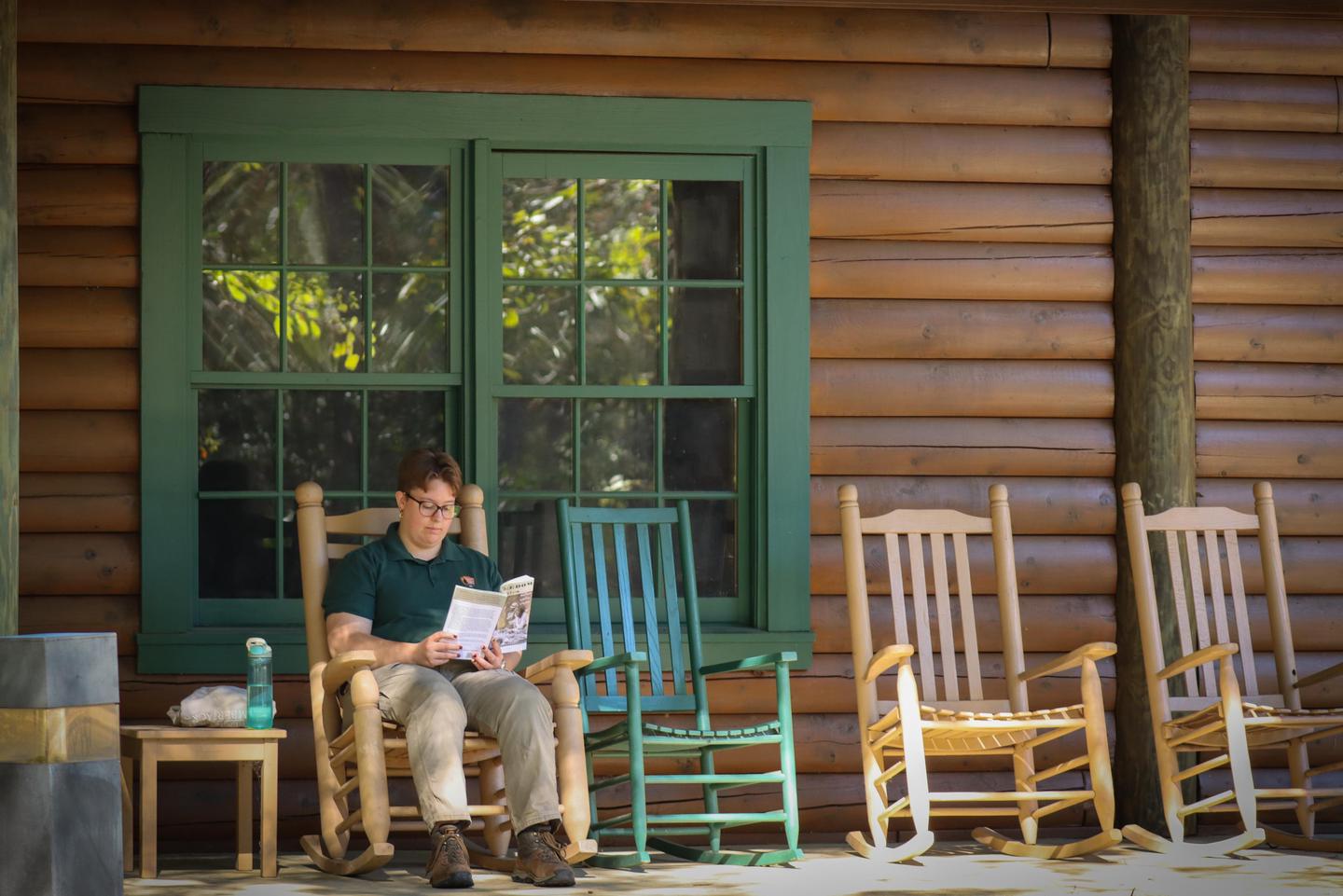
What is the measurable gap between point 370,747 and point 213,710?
529 mm

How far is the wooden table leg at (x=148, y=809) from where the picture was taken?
14.3 feet

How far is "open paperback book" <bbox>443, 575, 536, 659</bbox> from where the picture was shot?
4.38m

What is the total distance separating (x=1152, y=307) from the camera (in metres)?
5.36

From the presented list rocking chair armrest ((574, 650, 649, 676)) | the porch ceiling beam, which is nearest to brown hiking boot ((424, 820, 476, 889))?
rocking chair armrest ((574, 650, 649, 676))

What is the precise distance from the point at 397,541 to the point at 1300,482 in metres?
3.01

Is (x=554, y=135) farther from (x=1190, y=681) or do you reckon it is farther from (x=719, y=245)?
(x=1190, y=681)

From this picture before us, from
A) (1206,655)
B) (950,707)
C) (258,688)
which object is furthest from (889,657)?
(258,688)

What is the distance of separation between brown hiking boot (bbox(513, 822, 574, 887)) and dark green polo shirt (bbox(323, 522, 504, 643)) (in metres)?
0.70

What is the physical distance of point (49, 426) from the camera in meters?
5.07

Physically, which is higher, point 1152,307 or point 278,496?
point 1152,307

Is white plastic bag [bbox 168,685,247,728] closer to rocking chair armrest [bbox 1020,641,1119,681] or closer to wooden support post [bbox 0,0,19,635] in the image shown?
wooden support post [bbox 0,0,19,635]

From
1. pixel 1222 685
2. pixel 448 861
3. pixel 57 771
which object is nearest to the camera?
pixel 57 771

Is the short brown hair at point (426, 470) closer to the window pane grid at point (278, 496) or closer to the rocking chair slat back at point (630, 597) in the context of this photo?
the rocking chair slat back at point (630, 597)

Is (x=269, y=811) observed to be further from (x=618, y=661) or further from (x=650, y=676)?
(x=650, y=676)
